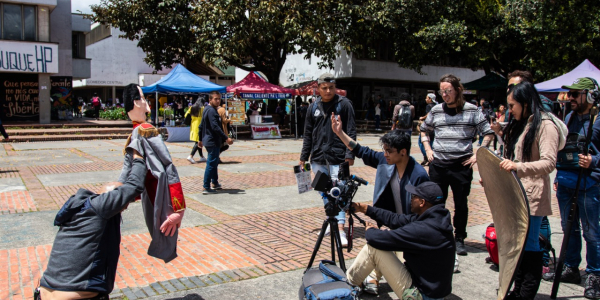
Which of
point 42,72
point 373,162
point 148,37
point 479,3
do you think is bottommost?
point 373,162

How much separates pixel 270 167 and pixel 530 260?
8.18 meters

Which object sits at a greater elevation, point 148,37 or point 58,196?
point 148,37

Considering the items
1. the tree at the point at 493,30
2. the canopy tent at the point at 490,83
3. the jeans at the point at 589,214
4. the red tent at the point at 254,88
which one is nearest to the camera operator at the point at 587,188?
the jeans at the point at 589,214

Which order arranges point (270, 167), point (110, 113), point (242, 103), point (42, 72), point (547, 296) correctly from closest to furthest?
point (547, 296) < point (270, 167) < point (242, 103) < point (42, 72) < point (110, 113)

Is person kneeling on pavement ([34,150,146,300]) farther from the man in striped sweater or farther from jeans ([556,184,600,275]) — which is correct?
jeans ([556,184,600,275])

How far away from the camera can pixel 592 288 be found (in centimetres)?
393

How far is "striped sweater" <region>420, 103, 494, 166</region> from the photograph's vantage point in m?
4.75

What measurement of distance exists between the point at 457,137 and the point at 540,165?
4.41 feet

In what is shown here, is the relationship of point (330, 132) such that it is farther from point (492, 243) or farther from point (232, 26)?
point (232, 26)

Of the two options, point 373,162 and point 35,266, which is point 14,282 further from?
point 373,162

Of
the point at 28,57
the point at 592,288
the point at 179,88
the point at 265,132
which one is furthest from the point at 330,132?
the point at 28,57

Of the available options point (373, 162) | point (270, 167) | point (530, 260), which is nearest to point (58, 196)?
point (270, 167)

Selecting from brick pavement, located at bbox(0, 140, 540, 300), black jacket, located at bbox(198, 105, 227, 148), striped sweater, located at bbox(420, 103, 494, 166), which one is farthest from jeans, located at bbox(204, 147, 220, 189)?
striped sweater, located at bbox(420, 103, 494, 166)

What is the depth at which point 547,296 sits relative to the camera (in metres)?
3.99
